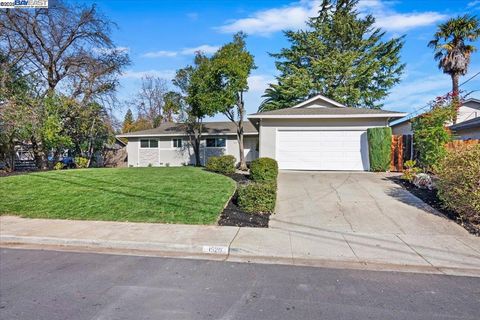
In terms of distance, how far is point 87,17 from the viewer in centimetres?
1947

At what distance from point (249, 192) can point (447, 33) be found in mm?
25361

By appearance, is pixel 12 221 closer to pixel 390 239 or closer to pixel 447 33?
pixel 390 239

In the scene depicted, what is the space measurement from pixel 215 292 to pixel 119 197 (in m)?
6.27

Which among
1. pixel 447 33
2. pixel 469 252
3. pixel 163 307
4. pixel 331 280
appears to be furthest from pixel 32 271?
pixel 447 33

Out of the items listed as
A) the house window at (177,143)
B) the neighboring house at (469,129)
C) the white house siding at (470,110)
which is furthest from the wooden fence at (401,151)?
the house window at (177,143)

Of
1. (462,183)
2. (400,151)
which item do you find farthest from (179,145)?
(462,183)

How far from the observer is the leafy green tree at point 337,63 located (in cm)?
2773

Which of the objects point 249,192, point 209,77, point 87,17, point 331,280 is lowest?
point 331,280

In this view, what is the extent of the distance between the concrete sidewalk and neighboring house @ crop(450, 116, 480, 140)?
36.5 feet

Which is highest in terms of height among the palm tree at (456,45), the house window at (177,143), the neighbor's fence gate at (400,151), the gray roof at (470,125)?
the palm tree at (456,45)

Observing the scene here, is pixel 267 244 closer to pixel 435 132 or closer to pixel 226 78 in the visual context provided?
pixel 435 132

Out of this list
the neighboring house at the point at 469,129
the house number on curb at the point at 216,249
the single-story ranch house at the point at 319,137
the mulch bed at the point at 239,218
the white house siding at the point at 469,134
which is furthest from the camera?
the white house siding at the point at 469,134

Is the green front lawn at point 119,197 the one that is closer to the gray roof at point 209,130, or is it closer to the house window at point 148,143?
the gray roof at point 209,130

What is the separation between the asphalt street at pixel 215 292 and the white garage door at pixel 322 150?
983 centimetres
